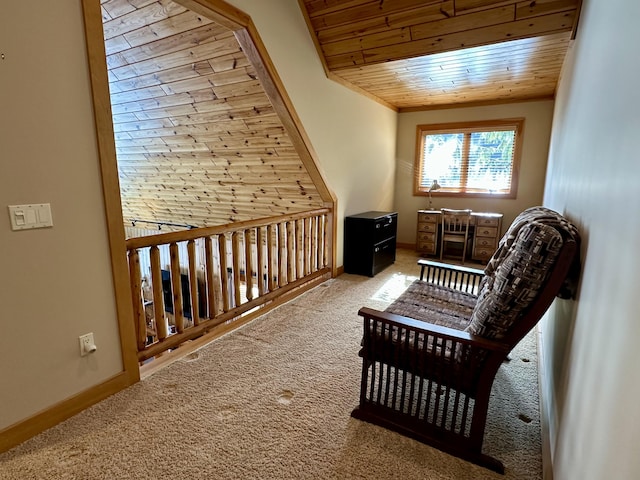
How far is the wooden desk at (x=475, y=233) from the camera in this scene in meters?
4.64

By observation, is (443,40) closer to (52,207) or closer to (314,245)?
(314,245)

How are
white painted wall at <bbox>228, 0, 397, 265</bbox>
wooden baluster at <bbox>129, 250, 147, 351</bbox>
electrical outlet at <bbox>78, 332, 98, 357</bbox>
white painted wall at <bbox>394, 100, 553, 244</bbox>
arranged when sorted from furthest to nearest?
white painted wall at <bbox>394, 100, 553, 244</bbox> < white painted wall at <bbox>228, 0, 397, 265</bbox> < wooden baluster at <bbox>129, 250, 147, 351</bbox> < electrical outlet at <bbox>78, 332, 98, 357</bbox>

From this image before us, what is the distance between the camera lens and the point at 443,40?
2795mm

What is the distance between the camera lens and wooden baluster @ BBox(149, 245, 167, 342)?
2117mm

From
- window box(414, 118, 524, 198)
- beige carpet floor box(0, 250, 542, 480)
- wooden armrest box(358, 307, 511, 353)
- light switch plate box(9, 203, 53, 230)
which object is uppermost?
window box(414, 118, 524, 198)

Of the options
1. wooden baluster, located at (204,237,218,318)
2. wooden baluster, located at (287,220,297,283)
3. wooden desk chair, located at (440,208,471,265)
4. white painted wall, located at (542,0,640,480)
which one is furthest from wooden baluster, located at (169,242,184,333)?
wooden desk chair, located at (440,208,471,265)

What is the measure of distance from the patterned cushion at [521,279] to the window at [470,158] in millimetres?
4087

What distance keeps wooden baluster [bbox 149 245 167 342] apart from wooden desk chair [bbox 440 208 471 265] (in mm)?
3850

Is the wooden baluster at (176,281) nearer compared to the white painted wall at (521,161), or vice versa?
the wooden baluster at (176,281)

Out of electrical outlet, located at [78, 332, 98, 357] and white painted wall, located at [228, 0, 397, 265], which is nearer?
electrical outlet, located at [78, 332, 98, 357]

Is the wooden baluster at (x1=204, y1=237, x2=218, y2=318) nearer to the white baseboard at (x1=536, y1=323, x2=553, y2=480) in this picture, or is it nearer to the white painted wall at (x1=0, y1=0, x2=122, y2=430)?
the white painted wall at (x1=0, y1=0, x2=122, y2=430)

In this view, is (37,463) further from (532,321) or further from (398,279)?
(398,279)

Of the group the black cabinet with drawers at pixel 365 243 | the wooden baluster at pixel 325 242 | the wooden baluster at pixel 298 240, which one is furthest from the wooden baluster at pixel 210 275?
the black cabinet with drawers at pixel 365 243

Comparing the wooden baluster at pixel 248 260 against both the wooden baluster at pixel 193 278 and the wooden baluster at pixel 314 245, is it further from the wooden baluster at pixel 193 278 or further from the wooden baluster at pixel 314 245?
the wooden baluster at pixel 314 245
